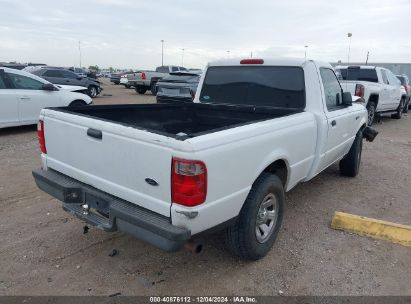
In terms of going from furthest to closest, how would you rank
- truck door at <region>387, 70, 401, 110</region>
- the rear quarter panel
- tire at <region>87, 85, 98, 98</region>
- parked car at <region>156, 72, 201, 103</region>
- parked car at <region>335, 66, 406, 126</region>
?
tire at <region>87, 85, 98, 98</region>, parked car at <region>156, 72, 201, 103</region>, truck door at <region>387, 70, 401, 110</region>, parked car at <region>335, 66, 406, 126</region>, the rear quarter panel

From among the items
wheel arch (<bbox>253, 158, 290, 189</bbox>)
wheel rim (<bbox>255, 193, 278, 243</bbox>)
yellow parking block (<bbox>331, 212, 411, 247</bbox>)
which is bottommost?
yellow parking block (<bbox>331, 212, 411, 247</bbox>)

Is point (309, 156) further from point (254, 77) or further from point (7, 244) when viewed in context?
point (7, 244)

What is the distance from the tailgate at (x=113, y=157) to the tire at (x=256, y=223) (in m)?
0.81

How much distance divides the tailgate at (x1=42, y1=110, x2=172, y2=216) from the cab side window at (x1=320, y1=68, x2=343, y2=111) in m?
2.67

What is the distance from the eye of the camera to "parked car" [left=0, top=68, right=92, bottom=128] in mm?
8406

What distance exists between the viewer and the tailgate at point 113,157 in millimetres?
2514

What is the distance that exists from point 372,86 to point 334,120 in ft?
25.5

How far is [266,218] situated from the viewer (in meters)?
3.46

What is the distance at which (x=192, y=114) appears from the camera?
15.8 feet

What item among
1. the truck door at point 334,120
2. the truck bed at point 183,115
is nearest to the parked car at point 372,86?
the truck door at point 334,120

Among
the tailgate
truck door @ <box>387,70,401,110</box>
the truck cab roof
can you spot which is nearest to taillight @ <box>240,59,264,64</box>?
the truck cab roof

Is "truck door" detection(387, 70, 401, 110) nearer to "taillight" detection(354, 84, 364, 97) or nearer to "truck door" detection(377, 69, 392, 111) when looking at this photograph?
"truck door" detection(377, 69, 392, 111)

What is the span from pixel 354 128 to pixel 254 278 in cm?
338

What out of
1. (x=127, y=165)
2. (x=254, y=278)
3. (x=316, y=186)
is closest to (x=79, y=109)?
(x=127, y=165)
